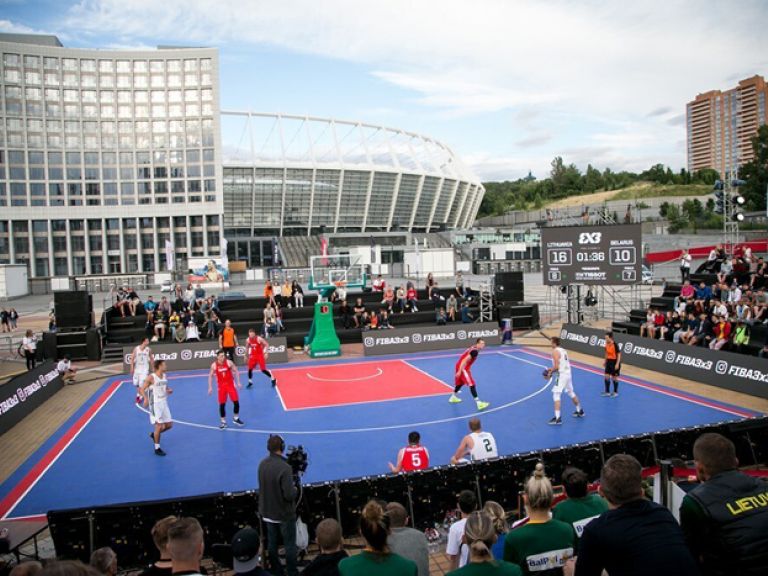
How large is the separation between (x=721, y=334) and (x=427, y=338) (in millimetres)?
11235

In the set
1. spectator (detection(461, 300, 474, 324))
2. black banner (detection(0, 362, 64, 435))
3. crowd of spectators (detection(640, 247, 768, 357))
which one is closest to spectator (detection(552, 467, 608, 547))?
black banner (detection(0, 362, 64, 435))

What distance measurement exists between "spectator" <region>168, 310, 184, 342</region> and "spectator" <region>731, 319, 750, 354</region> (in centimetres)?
2075

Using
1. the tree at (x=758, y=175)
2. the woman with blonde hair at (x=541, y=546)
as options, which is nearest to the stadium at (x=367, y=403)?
the woman with blonde hair at (x=541, y=546)

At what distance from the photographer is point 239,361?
23.5 metres

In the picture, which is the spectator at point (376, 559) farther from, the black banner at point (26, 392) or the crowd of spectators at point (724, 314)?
the crowd of spectators at point (724, 314)

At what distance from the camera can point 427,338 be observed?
25.3 meters

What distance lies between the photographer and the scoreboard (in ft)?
75.3

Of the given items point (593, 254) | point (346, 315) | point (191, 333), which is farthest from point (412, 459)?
point (346, 315)

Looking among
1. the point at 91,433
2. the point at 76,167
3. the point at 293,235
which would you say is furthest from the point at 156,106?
the point at 91,433

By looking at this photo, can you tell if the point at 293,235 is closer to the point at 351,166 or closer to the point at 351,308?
the point at 351,166

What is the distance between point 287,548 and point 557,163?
176706mm

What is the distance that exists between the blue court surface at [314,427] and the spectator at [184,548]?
7106 mm

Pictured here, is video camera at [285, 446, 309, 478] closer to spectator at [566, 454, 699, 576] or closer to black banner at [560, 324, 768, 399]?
spectator at [566, 454, 699, 576]

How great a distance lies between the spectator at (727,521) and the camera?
3.21m
